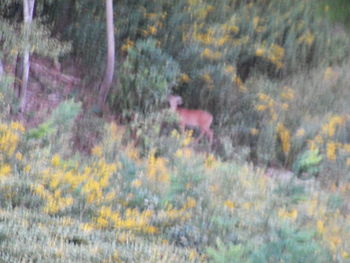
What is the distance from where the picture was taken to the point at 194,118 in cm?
1061

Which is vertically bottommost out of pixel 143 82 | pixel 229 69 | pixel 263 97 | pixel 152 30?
pixel 263 97

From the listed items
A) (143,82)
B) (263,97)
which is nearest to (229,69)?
(263,97)

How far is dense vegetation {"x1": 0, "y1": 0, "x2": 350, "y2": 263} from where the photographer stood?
17.9 feet

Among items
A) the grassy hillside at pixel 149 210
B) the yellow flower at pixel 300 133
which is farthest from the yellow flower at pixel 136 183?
the yellow flower at pixel 300 133

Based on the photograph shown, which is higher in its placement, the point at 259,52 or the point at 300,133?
the point at 259,52

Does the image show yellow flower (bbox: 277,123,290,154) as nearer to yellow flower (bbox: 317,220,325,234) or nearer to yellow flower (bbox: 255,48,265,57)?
yellow flower (bbox: 255,48,265,57)

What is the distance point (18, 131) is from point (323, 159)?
15.1 ft

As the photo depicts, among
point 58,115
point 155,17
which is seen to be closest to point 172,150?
point 58,115

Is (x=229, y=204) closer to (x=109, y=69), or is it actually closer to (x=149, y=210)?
(x=149, y=210)

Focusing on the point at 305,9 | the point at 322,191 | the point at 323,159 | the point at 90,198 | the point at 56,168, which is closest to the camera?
the point at 90,198

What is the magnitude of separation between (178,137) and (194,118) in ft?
4.03

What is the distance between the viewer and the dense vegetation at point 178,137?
545 centimetres

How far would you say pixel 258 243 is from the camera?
567 centimetres

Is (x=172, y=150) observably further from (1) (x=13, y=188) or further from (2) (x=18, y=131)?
(1) (x=13, y=188)
